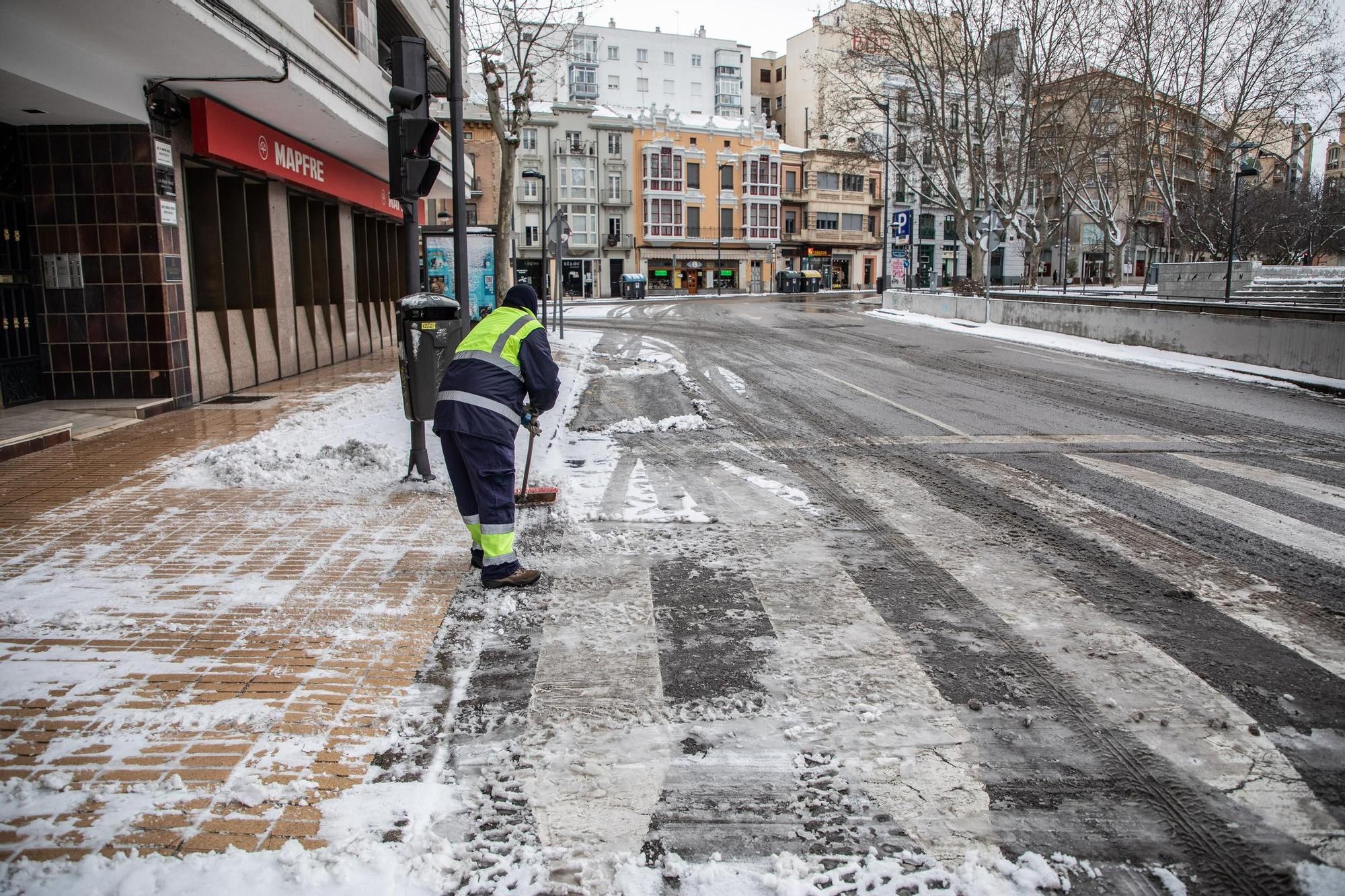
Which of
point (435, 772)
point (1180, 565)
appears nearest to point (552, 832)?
point (435, 772)

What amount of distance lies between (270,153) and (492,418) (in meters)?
9.96

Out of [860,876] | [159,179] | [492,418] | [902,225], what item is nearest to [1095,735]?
[860,876]

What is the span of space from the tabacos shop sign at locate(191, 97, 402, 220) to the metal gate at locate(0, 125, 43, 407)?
6.17ft

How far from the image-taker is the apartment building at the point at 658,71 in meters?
70.6

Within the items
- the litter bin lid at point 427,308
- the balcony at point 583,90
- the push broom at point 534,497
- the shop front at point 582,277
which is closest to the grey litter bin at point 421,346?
the litter bin lid at point 427,308

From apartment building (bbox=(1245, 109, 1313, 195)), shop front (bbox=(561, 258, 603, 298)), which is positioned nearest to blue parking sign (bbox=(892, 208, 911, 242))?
apartment building (bbox=(1245, 109, 1313, 195))

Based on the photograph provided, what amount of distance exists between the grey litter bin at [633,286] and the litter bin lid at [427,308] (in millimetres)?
48616

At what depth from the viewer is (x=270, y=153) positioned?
12688 millimetres

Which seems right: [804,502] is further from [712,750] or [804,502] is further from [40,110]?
[40,110]

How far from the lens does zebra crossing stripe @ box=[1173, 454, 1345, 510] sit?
6.57m

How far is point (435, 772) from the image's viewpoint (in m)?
2.99

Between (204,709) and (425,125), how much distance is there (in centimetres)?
471

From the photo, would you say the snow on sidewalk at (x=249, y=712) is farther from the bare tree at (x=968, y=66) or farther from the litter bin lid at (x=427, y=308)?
the bare tree at (x=968, y=66)

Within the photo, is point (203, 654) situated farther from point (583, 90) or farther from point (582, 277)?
point (583, 90)
